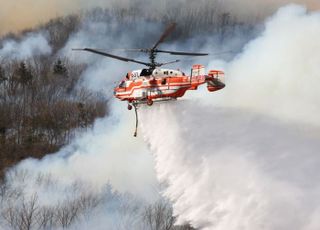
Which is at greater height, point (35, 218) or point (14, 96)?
point (14, 96)

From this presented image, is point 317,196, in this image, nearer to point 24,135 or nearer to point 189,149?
point 189,149

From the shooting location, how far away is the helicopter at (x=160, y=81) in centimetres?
3475

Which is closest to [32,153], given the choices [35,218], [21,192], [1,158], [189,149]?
[1,158]

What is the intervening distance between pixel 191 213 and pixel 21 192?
124ft

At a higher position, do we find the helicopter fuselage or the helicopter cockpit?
the helicopter cockpit

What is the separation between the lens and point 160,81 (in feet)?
118

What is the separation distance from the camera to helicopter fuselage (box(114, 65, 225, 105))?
3472cm

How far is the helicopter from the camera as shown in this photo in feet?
114

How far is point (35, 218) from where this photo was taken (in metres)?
60.7

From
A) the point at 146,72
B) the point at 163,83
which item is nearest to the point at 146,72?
the point at 146,72

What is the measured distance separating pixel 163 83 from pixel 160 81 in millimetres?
267

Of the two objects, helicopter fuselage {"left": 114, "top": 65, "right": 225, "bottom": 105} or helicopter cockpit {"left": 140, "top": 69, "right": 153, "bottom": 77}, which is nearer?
helicopter fuselage {"left": 114, "top": 65, "right": 225, "bottom": 105}

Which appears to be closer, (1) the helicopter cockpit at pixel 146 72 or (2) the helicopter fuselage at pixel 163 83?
(2) the helicopter fuselage at pixel 163 83

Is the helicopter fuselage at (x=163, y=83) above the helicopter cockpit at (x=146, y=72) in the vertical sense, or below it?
below
